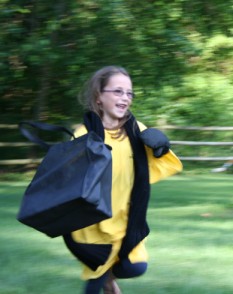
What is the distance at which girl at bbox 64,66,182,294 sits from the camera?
4.09 meters

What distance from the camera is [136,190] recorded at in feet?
13.5

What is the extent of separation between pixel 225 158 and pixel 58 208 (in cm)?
1156

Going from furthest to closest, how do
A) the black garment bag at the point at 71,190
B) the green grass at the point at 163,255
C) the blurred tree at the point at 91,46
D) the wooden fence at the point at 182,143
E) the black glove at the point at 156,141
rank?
1. the wooden fence at the point at 182,143
2. the blurred tree at the point at 91,46
3. the green grass at the point at 163,255
4. the black glove at the point at 156,141
5. the black garment bag at the point at 71,190

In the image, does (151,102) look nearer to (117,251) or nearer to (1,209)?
(1,209)

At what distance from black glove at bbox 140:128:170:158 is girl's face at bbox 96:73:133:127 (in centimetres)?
18

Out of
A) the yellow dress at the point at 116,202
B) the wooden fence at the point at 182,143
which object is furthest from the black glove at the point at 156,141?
the wooden fence at the point at 182,143

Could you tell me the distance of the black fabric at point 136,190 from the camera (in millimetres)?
4117

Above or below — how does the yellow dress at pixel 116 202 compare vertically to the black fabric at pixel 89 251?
above

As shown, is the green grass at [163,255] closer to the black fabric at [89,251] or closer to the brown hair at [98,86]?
the black fabric at [89,251]

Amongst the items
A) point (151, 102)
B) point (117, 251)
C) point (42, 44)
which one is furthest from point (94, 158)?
point (151, 102)

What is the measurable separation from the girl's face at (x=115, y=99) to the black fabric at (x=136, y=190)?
0.08 metres

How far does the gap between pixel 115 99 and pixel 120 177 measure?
43 centimetres

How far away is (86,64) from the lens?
41.5ft

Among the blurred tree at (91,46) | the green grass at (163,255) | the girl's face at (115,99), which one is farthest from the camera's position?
the blurred tree at (91,46)
